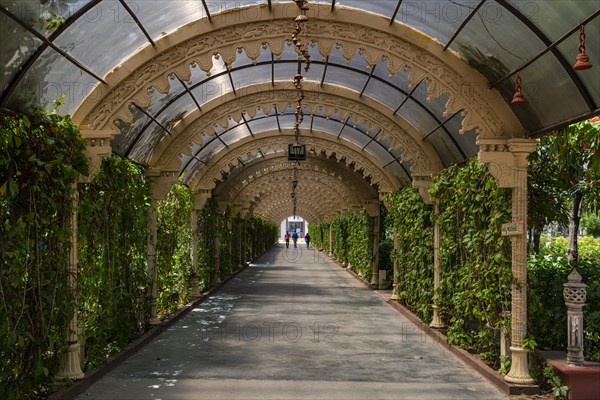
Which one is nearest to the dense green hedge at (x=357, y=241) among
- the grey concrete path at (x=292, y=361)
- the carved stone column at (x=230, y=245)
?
the carved stone column at (x=230, y=245)

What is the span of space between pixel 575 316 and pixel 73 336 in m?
5.58

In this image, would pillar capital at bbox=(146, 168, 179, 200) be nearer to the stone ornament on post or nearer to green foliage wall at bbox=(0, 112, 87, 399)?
green foliage wall at bbox=(0, 112, 87, 399)

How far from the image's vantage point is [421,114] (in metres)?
12.3

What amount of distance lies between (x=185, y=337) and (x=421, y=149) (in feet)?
18.7

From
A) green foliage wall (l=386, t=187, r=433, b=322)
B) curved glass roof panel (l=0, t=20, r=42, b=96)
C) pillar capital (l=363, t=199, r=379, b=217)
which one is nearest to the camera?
curved glass roof panel (l=0, t=20, r=42, b=96)

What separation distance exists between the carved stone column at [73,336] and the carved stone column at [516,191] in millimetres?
4887

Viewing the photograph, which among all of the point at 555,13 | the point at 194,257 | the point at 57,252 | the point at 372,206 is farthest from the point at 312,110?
the point at 372,206

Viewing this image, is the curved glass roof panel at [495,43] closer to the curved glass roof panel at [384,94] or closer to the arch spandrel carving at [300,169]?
the curved glass roof panel at [384,94]

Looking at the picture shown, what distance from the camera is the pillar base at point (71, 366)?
7.49 meters

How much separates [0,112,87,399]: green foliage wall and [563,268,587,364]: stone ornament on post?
5.37 meters

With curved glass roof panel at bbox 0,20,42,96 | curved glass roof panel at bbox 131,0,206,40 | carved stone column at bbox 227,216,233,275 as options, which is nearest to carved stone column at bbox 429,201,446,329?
curved glass roof panel at bbox 131,0,206,40

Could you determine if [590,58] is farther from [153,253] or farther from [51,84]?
[153,253]

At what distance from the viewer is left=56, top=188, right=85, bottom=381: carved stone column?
24.6 ft

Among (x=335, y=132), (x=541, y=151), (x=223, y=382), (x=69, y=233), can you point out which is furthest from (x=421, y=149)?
(x=69, y=233)
